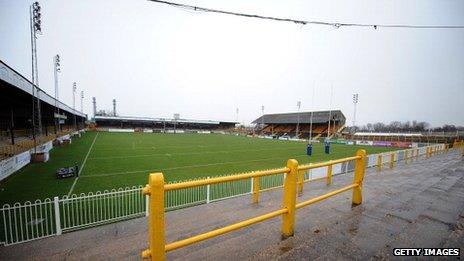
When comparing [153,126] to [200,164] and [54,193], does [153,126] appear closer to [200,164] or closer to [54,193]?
[200,164]

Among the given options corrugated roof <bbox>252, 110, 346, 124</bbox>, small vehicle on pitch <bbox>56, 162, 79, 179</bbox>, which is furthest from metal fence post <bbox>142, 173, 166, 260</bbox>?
corrugated roof <bbox>252, 110, 346, 124</bbox>

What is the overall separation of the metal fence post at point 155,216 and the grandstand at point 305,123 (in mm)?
53758

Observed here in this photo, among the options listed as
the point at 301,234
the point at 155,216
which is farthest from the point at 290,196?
the point at 155,216

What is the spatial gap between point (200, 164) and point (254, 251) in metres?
18.5

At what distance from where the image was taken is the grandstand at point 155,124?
283ft

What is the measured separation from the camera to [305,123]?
246ft

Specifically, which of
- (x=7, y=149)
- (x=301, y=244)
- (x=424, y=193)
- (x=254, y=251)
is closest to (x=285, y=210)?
(x=301, y=244)

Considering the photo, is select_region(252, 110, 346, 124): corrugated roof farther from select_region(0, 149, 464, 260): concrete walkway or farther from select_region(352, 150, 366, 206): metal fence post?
select_region(0, 149, 464, 260): concrete walkway

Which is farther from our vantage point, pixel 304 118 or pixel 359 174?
pixel 304 118

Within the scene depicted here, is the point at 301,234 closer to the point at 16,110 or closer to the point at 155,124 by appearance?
the point at 16,110

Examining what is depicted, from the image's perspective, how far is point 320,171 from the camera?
12141 millimetres

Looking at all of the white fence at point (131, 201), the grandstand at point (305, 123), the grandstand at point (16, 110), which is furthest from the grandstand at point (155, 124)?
the white fence at point (131, 201)

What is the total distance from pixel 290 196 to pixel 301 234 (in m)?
0.77

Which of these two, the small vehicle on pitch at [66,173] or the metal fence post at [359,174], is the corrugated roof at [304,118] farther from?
the metal fence post at [359,174]
